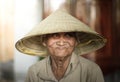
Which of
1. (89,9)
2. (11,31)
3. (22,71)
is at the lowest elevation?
(22,71)

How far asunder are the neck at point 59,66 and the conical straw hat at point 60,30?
0.42 feet

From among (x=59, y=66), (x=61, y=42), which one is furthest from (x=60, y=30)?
(x=59, y=66)

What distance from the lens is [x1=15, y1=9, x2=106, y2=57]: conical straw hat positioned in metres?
1.30

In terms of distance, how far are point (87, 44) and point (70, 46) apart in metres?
0.22

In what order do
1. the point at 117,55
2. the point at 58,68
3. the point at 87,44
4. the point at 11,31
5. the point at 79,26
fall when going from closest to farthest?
the point at 79,26, the point at 58,68, the point at 87,44, the point at 11,31, the point at 117,55

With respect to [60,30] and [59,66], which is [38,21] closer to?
[59,66]

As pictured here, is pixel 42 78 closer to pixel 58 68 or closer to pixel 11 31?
pixel 58 68

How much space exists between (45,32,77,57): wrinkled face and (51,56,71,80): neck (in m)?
0.05

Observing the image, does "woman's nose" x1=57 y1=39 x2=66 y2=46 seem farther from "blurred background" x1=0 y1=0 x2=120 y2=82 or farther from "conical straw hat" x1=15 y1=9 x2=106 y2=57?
"blurred background" x1=0 y1=0 x2=120 y2=82

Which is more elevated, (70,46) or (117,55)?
(70,46)

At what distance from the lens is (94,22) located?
2898 mm

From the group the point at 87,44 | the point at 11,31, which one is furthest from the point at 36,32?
the point at 11,31

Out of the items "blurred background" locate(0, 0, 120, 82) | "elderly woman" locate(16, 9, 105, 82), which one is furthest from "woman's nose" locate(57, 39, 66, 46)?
"blurred background" locate(0, 0, 120, 82)

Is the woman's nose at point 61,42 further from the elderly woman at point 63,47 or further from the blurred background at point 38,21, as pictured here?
the blurred background at point 38,21
